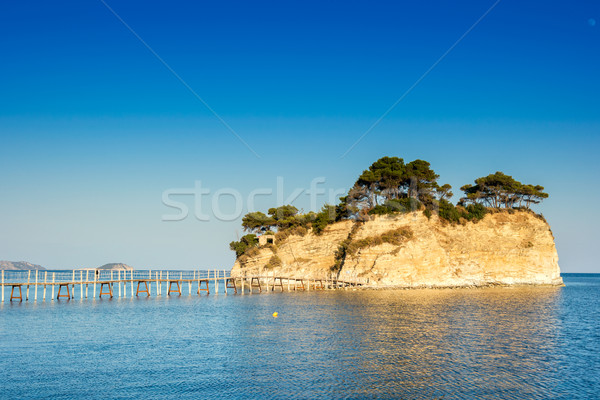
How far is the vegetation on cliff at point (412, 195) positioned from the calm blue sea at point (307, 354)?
33068 mm

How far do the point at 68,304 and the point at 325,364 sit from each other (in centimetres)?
4374

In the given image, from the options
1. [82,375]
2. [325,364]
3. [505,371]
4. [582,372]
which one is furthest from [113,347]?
[582,372]

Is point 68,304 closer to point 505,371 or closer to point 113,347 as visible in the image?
point 113,347

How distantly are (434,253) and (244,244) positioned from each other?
38.9 meters

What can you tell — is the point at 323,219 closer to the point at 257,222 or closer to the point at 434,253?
the point at 257,222

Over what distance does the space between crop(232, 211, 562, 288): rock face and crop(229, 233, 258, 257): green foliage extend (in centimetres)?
956

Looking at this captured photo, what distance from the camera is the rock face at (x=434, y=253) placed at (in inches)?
2795

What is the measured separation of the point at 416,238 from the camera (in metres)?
72.4

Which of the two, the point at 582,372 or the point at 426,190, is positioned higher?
the point at 426,190

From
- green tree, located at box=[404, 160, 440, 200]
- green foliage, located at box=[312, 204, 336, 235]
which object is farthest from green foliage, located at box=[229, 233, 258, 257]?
green tree, located at box=[404, 160, 440, 200]

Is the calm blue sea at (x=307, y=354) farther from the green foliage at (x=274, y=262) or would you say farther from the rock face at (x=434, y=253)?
the green foliage at (x=274, y=262)

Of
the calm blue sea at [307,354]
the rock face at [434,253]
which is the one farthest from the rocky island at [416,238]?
the calm blue sea at [307,354]

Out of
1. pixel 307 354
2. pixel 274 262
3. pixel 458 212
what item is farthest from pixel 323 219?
pixel 307 354

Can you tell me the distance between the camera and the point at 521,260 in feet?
248
